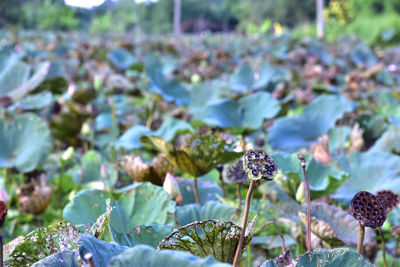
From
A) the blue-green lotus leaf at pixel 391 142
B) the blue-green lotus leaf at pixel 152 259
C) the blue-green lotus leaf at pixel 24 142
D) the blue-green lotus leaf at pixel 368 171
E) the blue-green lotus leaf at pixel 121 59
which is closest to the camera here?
the blue-green lotus leaf at pixel 152 259

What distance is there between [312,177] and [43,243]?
0.61m

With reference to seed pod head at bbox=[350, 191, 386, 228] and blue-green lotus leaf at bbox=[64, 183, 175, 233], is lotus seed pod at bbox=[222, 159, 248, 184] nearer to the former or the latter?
blue-green lotus leaf at bbox=[64, 183, 175, 233]

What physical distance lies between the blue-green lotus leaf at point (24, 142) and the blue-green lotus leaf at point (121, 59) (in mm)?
1961

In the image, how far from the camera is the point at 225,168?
885mm

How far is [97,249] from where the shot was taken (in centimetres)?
40

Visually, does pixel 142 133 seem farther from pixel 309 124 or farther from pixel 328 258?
pixel 328 258

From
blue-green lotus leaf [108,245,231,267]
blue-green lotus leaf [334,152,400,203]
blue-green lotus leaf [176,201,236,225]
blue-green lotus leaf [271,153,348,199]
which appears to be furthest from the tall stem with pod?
blue-green lotus leaf [334,152,400,203]

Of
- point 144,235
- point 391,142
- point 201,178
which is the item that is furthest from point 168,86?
point 144,235

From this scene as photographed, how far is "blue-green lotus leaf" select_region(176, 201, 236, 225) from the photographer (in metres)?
0.69

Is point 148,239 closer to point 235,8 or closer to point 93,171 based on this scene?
point 93,171

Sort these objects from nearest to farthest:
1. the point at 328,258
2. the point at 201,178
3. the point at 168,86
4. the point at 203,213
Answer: the point at 328,258 → the point at 203,213 → the point at 201,178 → the point at 168,86

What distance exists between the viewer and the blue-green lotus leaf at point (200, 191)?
33.9 inches

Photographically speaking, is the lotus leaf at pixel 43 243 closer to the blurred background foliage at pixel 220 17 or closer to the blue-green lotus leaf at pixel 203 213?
the blue-green lotus leaf at pixel 203 213

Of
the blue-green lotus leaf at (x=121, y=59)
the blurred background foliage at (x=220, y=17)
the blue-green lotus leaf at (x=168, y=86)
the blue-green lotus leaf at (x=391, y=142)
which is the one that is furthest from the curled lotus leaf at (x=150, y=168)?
the blurred background foliage at (x=220, y=17)
